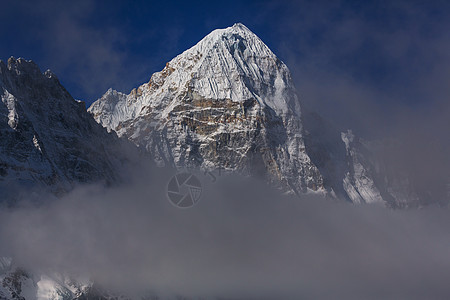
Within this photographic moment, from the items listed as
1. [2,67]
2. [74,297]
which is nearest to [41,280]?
[74,297]

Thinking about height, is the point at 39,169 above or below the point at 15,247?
above

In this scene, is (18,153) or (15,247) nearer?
(15,247)

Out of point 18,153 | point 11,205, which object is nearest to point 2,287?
point 11,205

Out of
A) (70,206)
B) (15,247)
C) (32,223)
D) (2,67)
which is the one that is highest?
(2,67)

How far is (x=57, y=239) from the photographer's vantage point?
7175 inches

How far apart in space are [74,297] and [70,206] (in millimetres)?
39204

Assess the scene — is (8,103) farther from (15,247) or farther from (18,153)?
(15,247)

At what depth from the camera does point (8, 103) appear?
586 feet

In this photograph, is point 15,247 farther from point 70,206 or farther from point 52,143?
point 52,143

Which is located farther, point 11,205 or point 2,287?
point 11,205

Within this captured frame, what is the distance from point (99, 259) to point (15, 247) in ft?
128

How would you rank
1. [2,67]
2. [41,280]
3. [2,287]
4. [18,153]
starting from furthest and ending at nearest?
[2,67]
[18,153]
[41,280]
[2,287]

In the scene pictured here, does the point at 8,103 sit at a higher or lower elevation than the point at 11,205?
→ higher

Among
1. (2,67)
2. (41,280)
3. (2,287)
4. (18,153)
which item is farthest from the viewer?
(2,67)
